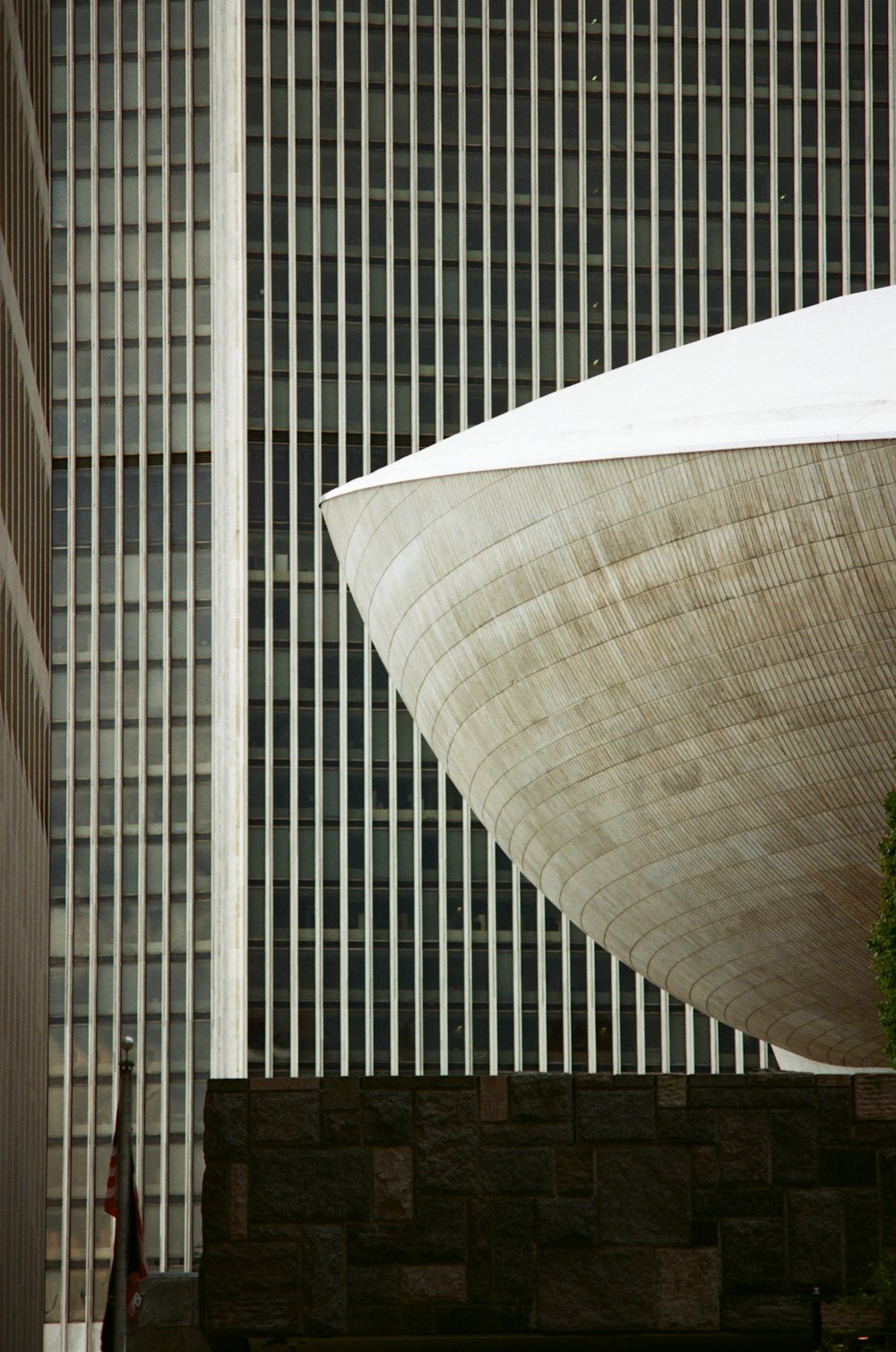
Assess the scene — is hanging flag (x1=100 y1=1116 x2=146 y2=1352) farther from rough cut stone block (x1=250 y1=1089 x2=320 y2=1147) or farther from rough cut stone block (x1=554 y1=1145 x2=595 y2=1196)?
rough cut stone block (x1=554 y1=1145 x2=595 y2=1196)

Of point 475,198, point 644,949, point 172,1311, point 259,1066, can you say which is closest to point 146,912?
point 259,1066

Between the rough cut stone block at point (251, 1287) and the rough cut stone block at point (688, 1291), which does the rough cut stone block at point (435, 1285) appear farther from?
the rough cut stone block at point (688, 1291)

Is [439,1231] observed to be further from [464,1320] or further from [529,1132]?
[529,1132]

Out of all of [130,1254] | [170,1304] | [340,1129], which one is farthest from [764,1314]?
[130,1254]

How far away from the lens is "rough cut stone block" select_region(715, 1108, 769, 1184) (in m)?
20.2

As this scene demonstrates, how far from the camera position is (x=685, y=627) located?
23.6 meters

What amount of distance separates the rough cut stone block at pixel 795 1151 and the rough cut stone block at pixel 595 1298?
1.56 m

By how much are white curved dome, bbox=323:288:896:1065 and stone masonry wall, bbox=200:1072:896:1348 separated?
506 centimetres

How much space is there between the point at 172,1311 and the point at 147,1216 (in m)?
69.2

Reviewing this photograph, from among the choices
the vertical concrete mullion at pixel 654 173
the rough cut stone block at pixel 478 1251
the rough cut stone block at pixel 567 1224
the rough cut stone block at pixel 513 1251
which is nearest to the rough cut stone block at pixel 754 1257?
the rough cut stone block at pixel 567 1224

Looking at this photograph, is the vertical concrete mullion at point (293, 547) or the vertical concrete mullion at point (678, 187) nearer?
the vertical concrete mullion at point (293, 547)

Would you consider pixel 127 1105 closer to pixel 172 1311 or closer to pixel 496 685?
pixel 172 1311

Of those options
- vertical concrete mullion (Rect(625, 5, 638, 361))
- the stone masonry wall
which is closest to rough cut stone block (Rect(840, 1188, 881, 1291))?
the stone masonry wall

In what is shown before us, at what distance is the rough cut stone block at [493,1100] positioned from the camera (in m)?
20.3
